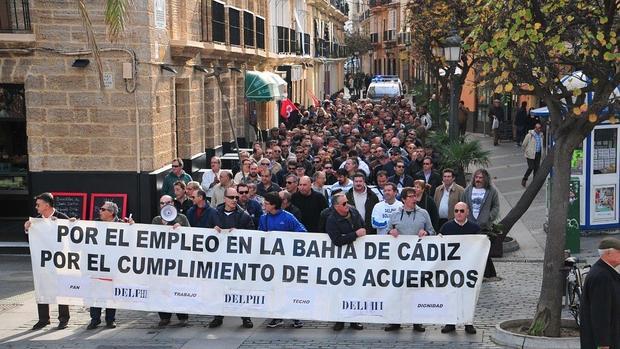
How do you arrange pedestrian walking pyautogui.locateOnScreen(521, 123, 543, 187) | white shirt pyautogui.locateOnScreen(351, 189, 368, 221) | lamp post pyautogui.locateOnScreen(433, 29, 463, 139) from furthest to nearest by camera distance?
pedestrian walking pyautogui.locateOnScreen(521, 123, 543, 187)
lamp post pyautogui.locateOnScreen(433, 29, 463, 139)
white shirt pyautogui.locateOnScreen(351, 189, 368, 221)

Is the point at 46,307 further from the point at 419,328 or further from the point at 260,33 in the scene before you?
the point at 260,33

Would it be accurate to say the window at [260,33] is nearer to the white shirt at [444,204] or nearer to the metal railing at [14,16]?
the metal railing at [14,16]

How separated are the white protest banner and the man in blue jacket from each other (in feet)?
0.85

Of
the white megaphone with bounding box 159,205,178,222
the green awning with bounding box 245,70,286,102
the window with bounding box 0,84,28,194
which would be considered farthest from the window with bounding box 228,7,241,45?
the white megaphone with bounding box 159,205,178,222

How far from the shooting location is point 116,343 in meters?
9.62

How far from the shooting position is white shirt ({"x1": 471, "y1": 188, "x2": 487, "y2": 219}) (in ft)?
40.0

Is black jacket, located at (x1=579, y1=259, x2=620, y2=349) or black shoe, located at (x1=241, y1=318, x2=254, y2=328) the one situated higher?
black jacket, located at (x1=579, y1=259, x2=620, y2=349)

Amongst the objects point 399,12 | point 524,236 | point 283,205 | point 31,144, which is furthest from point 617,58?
point 399,12

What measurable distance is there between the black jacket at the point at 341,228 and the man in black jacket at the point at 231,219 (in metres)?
1.03

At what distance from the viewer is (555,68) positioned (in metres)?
9.68

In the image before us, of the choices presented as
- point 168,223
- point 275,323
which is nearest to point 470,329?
point 275,323

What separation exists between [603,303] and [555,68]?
3576mm

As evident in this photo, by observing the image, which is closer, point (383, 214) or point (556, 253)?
point (556, 253)

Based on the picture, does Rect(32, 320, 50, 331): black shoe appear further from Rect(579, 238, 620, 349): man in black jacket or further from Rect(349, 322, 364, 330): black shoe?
Rect(579, 238, 620, 349): man in black jacket
